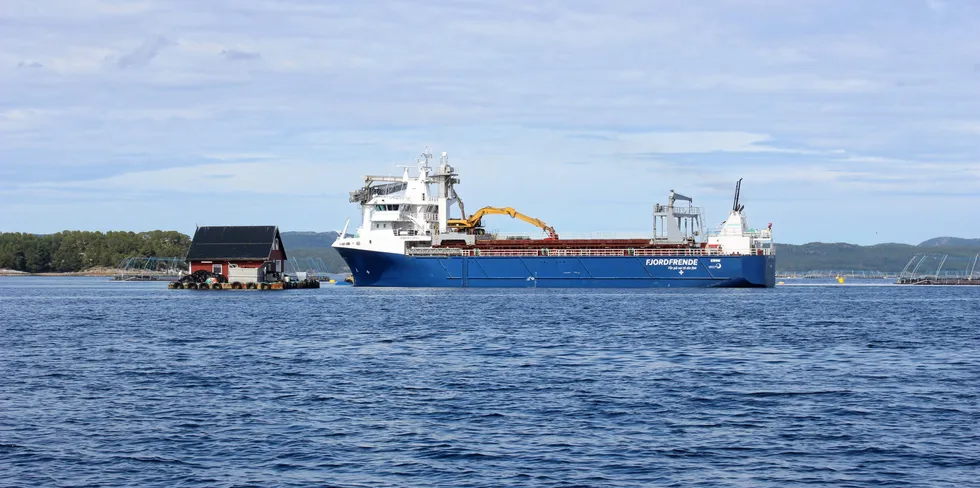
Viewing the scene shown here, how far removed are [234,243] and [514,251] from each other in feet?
94.1

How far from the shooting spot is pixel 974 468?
15266 mm

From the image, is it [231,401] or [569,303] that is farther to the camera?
[569,303]

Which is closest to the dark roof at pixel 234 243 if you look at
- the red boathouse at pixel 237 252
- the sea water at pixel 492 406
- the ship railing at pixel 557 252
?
the red boathouse at pixel 237 252

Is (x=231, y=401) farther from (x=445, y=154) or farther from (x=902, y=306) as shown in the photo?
(x=445, y=154)

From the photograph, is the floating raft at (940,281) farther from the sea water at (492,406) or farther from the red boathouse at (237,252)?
the sea water at (492,406)

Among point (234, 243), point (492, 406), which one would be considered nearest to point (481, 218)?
point (234, 243)

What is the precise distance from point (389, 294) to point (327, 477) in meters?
58.3

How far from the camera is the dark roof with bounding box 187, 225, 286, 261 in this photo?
94062 millimetres

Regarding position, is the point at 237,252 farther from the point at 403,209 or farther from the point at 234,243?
the point at 403,209

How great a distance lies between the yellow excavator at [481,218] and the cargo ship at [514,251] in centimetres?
17

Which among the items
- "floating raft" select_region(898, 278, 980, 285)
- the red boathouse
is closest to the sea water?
the red boathouse

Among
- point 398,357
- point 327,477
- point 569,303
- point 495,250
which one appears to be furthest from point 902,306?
point 327,477

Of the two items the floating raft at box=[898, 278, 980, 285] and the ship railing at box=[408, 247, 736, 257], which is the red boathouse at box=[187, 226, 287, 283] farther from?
the floating raft at box=[898, 278, 980, 285]

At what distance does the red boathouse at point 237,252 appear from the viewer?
3693 inches
